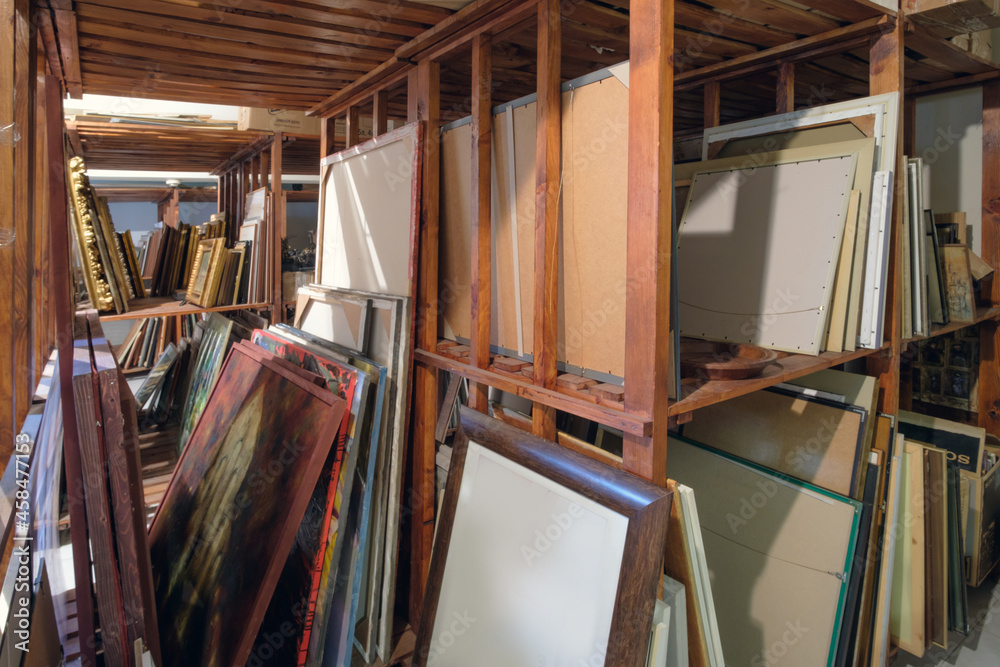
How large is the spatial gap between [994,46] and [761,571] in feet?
8.63

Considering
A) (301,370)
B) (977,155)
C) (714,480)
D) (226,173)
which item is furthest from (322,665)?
(226,173)

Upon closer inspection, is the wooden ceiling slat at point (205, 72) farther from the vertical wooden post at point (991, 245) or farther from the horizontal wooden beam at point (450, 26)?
the vertical wooden post at point (991, 245)

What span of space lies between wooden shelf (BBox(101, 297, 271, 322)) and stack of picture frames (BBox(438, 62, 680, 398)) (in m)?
2.11

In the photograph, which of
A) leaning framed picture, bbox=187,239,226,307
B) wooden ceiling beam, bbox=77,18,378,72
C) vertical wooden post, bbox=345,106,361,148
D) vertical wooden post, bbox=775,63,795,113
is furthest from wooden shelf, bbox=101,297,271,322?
vertical wooden post, bbox=775,63,795,113

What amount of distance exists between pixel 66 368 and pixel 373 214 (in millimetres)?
1171

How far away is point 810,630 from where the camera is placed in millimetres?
1664

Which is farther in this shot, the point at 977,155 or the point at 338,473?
the point at 977,155

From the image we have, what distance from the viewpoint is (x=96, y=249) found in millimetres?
2846

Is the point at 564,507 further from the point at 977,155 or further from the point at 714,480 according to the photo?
the point at 977,155

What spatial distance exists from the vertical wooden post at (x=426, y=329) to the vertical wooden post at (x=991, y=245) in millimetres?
2415

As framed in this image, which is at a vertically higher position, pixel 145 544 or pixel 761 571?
pixel 145 544

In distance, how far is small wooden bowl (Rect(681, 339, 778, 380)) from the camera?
139 cm

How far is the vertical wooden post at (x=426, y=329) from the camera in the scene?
5.92ft

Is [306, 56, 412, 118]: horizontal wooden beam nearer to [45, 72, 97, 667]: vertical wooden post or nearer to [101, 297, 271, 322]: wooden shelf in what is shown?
[45, 72, 97, 667]: vertical wooden post
